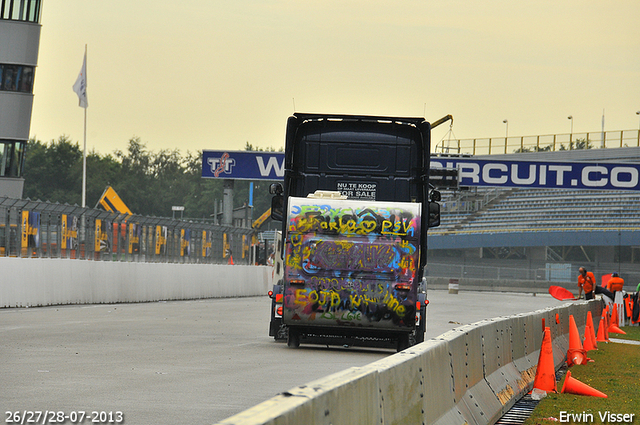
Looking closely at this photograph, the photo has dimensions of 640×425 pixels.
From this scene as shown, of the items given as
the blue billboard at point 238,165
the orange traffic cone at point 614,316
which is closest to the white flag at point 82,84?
the blue billboard at point 238,165

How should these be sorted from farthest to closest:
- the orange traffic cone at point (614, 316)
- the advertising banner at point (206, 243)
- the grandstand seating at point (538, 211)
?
the grandstand seating at point (538, 211), the advertising banner at point (206, 243), the orange traffic cone at point (614, 316)

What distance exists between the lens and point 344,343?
1595cm

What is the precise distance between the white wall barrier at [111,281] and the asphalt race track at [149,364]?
5.28 ft

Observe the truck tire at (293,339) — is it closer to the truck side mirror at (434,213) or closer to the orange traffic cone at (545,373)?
the truck side mirror at (434,213)

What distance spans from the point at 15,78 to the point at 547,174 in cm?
2681

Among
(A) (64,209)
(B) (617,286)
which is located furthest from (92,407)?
(B) (617,286)

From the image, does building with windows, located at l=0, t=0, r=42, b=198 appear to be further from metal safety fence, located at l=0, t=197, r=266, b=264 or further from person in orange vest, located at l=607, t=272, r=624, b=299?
person in orange vest, located at l=607, t=272, r=624, b=299

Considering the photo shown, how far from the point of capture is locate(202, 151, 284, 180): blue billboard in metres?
49.8

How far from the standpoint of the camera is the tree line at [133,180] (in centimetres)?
11988

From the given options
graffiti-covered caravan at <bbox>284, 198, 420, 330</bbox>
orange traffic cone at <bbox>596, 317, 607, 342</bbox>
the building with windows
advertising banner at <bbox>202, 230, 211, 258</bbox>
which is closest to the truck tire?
graffiti-covered caravan at <bbox>284, 198, 420, 330</bbox>

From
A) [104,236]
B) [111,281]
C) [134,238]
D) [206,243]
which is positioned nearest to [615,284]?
[134,238]

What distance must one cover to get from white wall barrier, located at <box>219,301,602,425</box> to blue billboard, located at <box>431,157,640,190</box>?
119ft

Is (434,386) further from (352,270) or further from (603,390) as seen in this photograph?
(352,270)

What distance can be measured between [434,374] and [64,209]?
68.6 feet
